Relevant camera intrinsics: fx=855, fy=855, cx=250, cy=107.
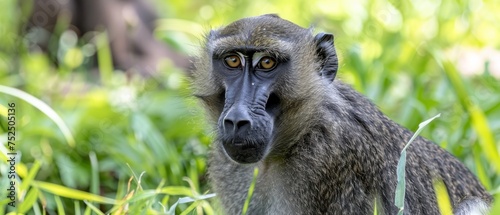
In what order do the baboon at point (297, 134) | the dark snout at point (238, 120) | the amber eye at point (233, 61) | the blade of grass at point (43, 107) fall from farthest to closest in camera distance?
the blade of grass at point (43, 107)
the amber eye at point (233, 61)
the baboon at point (297, 134)
the dark snout at point (238, 120)

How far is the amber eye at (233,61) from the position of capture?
4223mm

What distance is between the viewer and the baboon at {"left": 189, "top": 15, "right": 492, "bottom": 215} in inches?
161

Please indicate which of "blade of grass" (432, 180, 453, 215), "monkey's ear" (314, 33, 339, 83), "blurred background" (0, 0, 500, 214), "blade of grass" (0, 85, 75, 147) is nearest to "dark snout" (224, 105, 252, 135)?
"blurred background" (0, 0, 500, 214)

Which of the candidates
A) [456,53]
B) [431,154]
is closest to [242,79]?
[431,154]

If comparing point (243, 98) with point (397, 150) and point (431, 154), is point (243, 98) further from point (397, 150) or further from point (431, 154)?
point (431, 154)

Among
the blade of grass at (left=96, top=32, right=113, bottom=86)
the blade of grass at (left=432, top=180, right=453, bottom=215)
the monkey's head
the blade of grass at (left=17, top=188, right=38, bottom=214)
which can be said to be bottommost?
Answer: the blade of grass at (left=432, top=180, right=453, bottom=215)

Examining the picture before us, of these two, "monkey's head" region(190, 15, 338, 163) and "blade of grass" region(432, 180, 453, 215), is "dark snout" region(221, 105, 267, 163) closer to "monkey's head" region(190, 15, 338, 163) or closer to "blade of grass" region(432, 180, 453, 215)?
"monkey's head" region(190, 15, 338, 163)

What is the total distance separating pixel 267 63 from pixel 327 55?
43cm

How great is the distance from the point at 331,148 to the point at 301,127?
0.18 meters

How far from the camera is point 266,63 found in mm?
4176

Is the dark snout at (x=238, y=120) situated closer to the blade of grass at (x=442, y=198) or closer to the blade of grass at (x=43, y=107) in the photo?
the blade of grass at (x=442, y=198)

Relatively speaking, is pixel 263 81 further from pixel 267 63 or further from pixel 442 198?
pixel 442 198

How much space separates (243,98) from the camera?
3951 mm

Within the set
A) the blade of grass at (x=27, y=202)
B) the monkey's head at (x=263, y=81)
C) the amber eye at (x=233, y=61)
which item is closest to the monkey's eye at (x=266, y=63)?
the monkey's head at (x=263, y=81)
